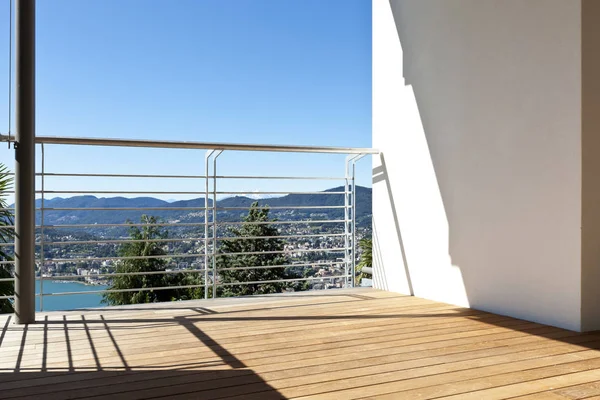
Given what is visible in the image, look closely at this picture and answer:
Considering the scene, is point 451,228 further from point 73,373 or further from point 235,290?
point 235,290

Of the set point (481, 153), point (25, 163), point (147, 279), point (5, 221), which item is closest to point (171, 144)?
point (25, 163)

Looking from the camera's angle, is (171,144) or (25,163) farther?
(171,144)

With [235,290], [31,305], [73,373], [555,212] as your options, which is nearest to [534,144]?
[555,212]

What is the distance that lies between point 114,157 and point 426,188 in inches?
558

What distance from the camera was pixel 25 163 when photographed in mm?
2439

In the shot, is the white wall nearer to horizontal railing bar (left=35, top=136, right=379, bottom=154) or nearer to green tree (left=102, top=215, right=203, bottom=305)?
horizontal railing bar (left=35, top=136, right=379, bottom=154)

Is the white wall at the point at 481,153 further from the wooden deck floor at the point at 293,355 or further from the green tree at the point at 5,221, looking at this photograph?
the green tree at the point at 5,221

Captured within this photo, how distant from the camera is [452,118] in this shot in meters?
2.94

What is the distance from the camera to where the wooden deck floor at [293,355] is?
1.57 metres

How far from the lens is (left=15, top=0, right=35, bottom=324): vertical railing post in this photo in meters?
→ 2.40

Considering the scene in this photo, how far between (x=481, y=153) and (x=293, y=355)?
147cm

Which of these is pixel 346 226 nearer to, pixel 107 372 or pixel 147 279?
pixel 107 372

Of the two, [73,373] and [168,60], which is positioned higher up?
[168,60]

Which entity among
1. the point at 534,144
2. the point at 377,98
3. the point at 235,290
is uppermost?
the point at 377,98
